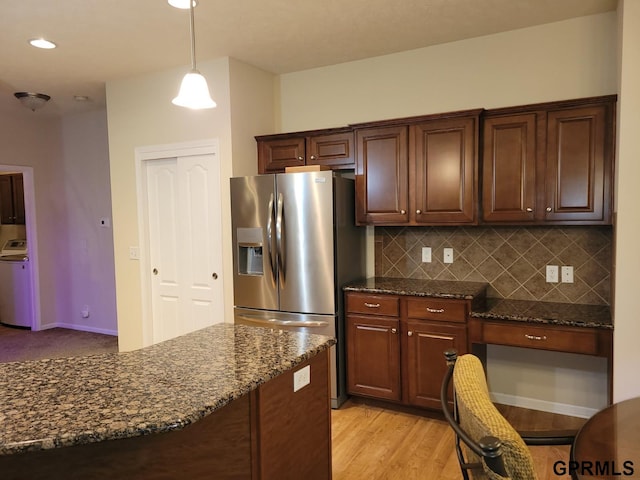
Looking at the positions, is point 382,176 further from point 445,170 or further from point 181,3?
point 181,3

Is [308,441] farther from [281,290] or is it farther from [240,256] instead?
[240,256]

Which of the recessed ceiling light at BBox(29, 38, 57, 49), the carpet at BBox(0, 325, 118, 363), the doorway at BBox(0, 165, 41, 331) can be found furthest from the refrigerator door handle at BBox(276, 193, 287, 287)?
the doorway at BBox(0, 165, 41, 331)

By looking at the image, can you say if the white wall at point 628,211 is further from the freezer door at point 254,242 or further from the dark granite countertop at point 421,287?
the freezer door at point 254,242

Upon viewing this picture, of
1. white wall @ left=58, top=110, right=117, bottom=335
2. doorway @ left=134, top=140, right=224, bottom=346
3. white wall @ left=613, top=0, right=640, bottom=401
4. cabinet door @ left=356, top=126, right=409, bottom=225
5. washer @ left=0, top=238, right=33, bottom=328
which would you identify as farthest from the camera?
washer @ left=0, top=238, right=33, bottom=328

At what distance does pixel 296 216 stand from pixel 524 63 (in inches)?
76.3

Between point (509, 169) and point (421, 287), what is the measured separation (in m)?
1.00

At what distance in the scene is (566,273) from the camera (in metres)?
3.13

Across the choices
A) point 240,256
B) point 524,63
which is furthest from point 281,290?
point 524,63

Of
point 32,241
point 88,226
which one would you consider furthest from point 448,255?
point 32,241

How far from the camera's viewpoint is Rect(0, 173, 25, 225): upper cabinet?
655 centimetres

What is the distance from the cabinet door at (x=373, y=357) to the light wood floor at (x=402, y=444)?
0.17 metres

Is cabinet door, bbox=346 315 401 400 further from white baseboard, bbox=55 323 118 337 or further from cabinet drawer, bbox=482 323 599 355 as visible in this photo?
white baseboard, bbox=55 323 118 337

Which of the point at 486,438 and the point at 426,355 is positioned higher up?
the point at 486,438

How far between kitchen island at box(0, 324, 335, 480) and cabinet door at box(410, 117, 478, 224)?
1.62 meters
